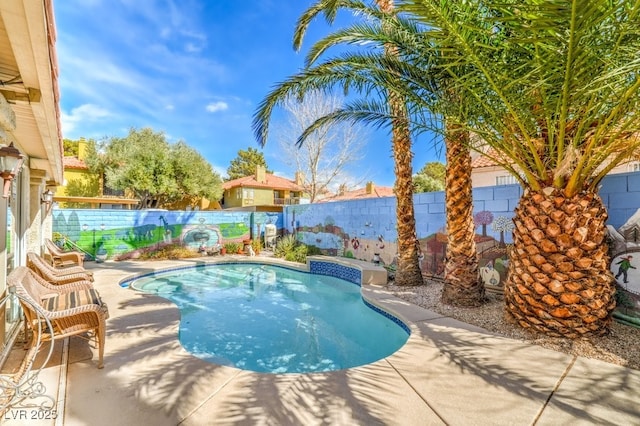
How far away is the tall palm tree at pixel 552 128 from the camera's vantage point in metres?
3.40

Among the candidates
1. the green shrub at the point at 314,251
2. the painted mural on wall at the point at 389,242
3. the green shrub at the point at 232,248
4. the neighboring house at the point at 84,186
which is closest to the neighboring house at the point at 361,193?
the painted mural on wall at the point at 389,242

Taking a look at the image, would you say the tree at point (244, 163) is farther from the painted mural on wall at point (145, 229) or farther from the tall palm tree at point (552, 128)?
the tall palm tree at point (552, 128)

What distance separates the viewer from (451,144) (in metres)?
6.42

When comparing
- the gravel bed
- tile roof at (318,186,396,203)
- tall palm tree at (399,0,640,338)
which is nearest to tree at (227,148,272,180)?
tile roof at (318,186,396,203)

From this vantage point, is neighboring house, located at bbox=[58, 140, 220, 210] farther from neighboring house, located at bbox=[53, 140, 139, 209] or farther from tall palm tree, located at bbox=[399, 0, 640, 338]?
tall palm tree, located at bbox=[399, 0, 640, 338]

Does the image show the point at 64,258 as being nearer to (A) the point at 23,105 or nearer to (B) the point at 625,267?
(A) the point at 23,105

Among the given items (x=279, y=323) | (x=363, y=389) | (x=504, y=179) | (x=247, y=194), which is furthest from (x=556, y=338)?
(x=247, y=194)

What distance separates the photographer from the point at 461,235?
6.43m

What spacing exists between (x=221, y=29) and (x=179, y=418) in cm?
1716

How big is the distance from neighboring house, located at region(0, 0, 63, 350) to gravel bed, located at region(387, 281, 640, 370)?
648cm

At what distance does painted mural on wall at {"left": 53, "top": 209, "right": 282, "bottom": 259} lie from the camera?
44.2ft

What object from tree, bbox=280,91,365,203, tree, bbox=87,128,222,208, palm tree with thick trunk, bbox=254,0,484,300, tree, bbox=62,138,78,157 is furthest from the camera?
tree, bbox=62,138,78,157

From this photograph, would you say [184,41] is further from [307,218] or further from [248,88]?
[307,218]

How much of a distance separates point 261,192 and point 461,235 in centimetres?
2858
